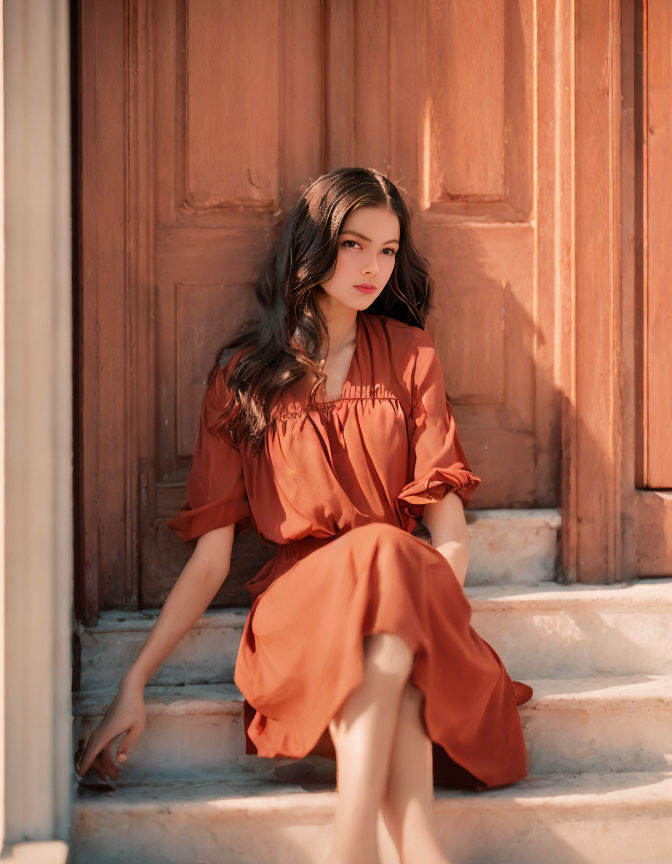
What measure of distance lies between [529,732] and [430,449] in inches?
28.7

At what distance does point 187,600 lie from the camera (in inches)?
88.6

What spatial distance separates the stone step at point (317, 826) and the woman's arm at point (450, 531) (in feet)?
1.70

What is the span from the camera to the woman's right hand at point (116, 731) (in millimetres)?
2076

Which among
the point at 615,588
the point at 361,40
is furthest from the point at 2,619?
the point at 361,40

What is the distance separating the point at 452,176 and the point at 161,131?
84 cm

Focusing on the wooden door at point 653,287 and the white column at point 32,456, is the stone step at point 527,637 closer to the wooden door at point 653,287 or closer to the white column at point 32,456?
the wooden door at point 653,287

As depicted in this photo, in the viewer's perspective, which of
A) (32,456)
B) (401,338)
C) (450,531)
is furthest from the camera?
(401,338)

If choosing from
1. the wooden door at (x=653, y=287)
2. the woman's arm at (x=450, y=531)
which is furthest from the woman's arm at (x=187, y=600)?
the wooden door at (x=653, y=287)

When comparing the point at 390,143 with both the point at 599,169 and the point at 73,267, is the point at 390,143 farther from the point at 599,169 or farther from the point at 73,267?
the point at 73,267

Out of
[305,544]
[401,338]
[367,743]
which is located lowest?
[367,743]

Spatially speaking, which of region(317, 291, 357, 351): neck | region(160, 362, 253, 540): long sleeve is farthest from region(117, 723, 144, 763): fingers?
region(317, 291, 357, 351): neck

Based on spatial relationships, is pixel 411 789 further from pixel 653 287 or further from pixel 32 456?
pixel 653 287

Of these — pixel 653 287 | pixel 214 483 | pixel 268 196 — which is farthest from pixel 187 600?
pixel 653 287

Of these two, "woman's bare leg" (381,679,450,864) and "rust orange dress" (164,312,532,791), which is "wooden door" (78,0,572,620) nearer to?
"rust orange dress" (164,312,532,791)
